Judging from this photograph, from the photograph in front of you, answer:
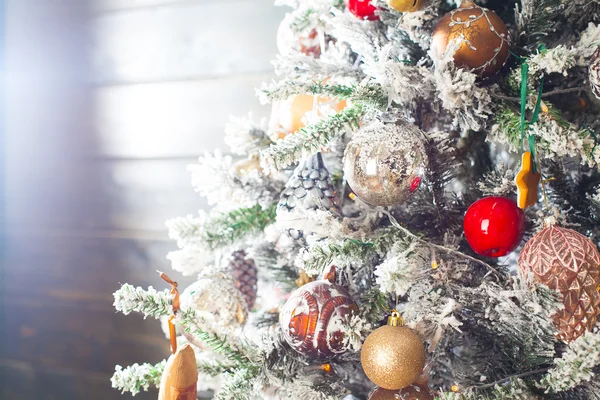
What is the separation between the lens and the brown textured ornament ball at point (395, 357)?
457 mm

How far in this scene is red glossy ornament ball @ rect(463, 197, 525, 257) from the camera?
0.49 meters

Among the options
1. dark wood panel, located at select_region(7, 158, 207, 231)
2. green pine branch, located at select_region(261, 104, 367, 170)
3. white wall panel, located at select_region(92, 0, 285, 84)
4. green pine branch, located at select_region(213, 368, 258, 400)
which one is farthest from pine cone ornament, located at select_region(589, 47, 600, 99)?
dark wood panel, located at select_region(7, 158, 207, 231)

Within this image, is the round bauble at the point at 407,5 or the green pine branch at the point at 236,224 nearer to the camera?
the round bauble at the point at 407,5

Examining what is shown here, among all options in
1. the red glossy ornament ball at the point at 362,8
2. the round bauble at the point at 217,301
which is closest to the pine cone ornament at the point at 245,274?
the round bauble at the point at 217,301

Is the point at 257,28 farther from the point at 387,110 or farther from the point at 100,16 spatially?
the point at 387,110

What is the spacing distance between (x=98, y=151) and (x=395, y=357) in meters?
0.93

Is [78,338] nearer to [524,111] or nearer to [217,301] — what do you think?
[217,301]

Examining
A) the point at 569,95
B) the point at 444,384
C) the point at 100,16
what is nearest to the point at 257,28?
the point at 100,16

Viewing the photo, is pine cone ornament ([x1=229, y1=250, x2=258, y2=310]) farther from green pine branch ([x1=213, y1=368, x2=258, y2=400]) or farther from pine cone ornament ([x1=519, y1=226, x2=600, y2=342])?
pine cone ornament ([x1=519, y1=226, x2=600, y2=342])

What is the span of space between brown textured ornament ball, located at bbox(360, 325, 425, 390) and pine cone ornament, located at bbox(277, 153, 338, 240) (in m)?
0.16

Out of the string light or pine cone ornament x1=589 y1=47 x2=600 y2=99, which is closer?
pine cone ornament x1=589 y1=47 x2=600 y2=99

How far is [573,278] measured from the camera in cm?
44

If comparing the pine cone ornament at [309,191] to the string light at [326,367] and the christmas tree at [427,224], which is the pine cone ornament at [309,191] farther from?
the string light at [326,367]

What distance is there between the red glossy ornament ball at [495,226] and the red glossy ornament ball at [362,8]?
262 mm
